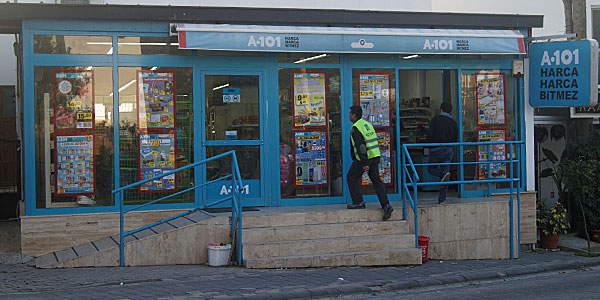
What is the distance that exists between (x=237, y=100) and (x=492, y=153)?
4816 millimetres

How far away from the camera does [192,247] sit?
1005cm

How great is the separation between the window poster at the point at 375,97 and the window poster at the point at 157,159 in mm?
3387

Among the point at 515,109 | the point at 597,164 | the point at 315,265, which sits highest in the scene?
the point at 515,109

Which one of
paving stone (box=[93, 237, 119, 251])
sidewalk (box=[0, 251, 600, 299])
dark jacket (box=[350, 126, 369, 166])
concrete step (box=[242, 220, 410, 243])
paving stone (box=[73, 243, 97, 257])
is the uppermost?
dark jacket (box=[350, 126, 369, 166])

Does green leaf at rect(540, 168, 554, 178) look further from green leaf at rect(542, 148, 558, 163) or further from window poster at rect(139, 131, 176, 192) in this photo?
window poster at rect(139, 131, 176, 192)

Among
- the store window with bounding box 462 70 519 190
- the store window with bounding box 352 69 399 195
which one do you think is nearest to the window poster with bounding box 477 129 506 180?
the store window with bounding box 462 70 519 190

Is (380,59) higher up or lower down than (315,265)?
higher up

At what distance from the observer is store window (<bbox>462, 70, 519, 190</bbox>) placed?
1262 cm

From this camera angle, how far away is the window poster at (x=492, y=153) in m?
12.7

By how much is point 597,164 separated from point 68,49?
965 cm

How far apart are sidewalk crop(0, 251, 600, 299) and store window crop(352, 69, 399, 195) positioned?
2173mm

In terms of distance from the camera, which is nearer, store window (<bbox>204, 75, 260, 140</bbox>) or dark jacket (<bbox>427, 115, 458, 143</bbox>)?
store window (<bbox>204, 75, 260, 140</bbox>)

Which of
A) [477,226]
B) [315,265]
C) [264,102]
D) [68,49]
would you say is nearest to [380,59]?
[264,102]

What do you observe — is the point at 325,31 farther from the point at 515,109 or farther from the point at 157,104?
the point at 515,109
